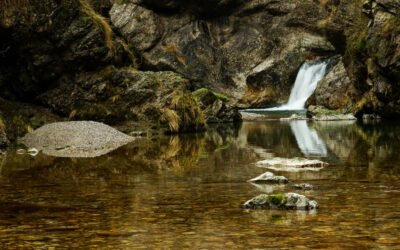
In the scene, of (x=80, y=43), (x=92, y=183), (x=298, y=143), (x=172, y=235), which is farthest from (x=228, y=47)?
(x=172, y=235)

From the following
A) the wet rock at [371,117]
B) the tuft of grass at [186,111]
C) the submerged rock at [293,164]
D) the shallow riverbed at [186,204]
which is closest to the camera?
the shallow riverbed at [186,204]

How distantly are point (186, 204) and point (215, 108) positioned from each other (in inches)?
889

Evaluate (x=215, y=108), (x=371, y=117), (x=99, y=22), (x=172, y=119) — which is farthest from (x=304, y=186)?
(x=371, y=117)

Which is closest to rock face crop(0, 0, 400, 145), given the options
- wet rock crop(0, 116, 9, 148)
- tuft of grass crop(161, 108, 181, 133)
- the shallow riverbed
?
tuft of grass crop(161, 108, 181, 133)

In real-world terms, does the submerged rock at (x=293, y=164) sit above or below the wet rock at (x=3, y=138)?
below

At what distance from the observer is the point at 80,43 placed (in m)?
21.7

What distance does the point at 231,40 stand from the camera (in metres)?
47.6

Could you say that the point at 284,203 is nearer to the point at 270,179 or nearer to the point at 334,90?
the point at 270,179

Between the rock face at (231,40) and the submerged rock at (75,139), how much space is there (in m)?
26.9

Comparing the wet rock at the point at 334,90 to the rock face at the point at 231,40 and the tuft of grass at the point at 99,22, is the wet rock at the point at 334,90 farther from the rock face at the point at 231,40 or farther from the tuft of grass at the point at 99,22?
the tuft of grass at the point at 99,22

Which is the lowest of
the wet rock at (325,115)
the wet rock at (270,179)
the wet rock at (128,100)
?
the wet rock at (270,179)

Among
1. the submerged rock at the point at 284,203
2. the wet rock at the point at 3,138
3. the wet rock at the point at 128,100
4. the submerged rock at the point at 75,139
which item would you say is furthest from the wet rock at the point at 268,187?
the wet rock at the point at 128,100

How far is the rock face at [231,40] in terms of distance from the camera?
4391 centimetres

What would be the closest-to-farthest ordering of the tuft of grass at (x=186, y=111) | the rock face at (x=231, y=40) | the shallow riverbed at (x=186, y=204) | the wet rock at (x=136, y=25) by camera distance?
the shallow riverbed at (x=186, y=204) → the tuft of grass at (x=186, y=111) → the wet rock at (x=136, y=25) → the rock face at (x=231, y=40)
